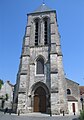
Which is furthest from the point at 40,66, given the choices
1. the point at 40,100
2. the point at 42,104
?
the point at 42,104

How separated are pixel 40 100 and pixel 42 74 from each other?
3.78 metres

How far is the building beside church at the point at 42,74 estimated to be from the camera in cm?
2131

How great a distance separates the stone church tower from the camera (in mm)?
21250

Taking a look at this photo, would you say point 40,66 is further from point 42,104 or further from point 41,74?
point 42,104

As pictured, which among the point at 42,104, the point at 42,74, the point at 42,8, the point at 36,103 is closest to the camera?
the point at 42,104

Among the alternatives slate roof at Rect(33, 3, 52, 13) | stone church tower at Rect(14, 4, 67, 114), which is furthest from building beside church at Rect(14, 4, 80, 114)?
slate roof at Rect(33, 3, 52, 13)

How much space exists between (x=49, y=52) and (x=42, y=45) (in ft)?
6.30

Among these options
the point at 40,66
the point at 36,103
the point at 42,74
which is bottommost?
the point at 36,103

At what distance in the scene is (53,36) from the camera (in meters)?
25.4

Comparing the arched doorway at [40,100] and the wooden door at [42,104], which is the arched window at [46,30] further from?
the wooden door at [42,104]

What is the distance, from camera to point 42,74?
77.1 ft

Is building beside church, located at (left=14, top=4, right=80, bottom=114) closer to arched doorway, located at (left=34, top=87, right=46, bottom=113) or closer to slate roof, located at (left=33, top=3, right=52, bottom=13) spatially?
arched doorway, located at (left=34, top=87, right=46, bottom=113)

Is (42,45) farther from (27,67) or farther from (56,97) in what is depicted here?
(56,97)

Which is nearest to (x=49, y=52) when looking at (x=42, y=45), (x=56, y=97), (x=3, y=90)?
(x=42, y=45)
